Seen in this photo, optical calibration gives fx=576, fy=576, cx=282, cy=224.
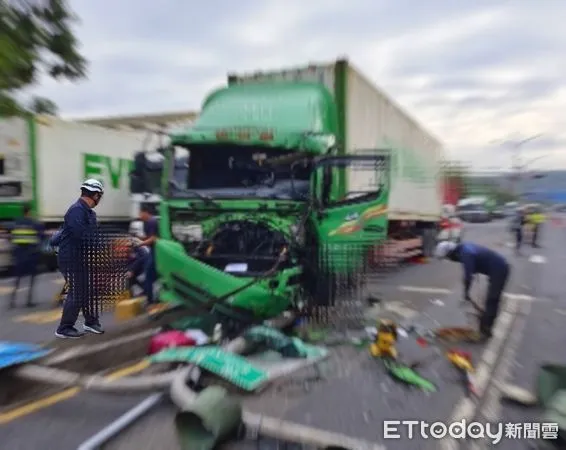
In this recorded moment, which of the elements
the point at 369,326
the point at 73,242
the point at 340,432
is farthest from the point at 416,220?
the point at 73,242

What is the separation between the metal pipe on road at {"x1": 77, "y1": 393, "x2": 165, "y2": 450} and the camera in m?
3.84

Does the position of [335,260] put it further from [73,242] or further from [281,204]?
[73,242]

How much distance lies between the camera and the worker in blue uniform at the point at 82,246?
333 centimetres

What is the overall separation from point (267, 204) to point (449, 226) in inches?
597

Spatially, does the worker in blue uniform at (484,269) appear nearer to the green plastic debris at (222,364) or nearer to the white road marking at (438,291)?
the white road marking at (438,291)

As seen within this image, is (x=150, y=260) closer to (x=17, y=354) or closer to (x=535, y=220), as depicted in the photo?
(x=17, y=354)

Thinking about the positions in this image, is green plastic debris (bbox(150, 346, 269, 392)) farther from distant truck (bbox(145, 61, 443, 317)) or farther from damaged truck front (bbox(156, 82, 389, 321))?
damaged truck front (bbox(156, 82, 389, 321))

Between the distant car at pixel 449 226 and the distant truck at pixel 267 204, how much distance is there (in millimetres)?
11788

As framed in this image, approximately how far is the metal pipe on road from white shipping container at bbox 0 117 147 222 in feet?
26.1

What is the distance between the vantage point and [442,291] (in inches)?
447

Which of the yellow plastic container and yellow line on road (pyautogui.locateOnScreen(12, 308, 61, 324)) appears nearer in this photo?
the yellow plastic container

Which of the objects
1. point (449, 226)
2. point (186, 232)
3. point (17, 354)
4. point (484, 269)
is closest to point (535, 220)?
point (449, 226)

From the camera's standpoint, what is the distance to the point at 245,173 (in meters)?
7.73

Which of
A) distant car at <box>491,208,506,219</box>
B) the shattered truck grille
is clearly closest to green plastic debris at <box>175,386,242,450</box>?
the shattered truck grille
